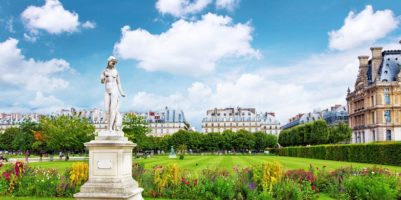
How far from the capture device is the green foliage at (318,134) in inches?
3012

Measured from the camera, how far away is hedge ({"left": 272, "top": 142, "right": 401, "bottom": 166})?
34.4 m

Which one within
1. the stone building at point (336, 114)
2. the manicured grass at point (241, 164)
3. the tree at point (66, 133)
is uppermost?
the stone building at point (336, 114)

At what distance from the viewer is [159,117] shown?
5487 inches

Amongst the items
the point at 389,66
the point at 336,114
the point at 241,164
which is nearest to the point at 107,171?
the point at 241,164

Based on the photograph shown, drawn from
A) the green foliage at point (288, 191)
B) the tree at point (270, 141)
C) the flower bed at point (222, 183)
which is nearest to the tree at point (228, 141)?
the tree at point (270, 141)

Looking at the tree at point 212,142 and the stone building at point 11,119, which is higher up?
the stone building at point 11,119

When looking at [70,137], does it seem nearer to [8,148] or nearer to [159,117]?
[8,148]

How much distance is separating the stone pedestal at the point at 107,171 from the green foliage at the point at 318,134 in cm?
6989

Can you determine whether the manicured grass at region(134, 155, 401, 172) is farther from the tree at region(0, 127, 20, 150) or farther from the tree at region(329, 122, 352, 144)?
the tree at region(0, 127, 20, 150)

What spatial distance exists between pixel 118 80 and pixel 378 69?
8320cm

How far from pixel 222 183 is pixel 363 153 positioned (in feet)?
99.7

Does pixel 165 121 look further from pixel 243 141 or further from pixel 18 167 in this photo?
pixel 18 167

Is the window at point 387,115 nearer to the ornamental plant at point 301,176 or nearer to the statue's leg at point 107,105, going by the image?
the ornamental plant at point 301,176

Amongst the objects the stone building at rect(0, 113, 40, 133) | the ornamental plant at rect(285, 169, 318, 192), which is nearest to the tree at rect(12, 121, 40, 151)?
the ornamental plant at rect(285, 169, 318, 192)
